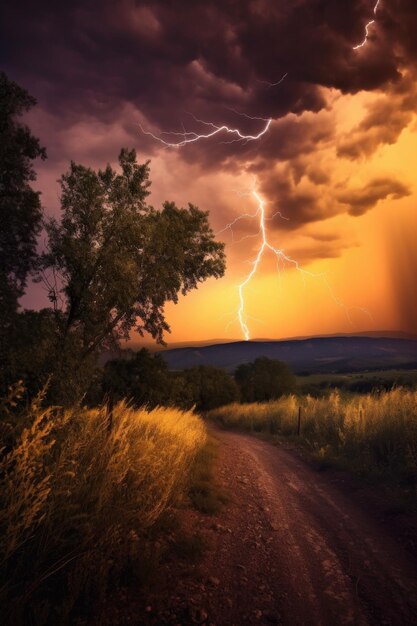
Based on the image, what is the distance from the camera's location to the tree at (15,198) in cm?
1016

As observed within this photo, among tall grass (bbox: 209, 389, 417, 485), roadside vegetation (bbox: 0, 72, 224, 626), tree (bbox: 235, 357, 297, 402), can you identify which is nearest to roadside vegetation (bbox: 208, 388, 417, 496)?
tall grass (bbox: 209, 389, 417, 485)

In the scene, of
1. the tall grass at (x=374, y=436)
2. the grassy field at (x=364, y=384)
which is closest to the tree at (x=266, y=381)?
the grassy field at (x=364, y=384)

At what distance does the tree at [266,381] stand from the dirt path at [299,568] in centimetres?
4303

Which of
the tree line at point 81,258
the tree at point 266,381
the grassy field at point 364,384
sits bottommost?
the grassy field at point 364,384

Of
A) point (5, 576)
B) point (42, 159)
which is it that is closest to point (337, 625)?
point (5, 576)

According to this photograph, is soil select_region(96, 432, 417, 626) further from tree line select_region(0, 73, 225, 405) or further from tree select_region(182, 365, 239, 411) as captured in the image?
tree select_region(182, 365, 239, 411)

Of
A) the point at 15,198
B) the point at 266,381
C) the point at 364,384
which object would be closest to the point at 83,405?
the point at 15,198

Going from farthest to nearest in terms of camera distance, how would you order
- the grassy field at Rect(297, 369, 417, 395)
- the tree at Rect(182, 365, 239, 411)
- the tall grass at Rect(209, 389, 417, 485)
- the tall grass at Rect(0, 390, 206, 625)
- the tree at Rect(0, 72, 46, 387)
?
the tree at Rect(182, 365, 239, 411)
the grassy field at Rect(297, 369, 417, 395)
the tree at Rect(0, 72, 46, 387)
the tall grass at Rect(209, 389, 417, 485)
the tall grass at Rect(0, 390, 206, 625)

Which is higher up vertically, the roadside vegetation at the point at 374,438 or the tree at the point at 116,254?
the tree at the point at 116,254

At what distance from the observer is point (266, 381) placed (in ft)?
165

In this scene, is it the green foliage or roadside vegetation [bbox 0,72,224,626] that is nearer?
roadside vegetation [bbox 0,72,224,626]

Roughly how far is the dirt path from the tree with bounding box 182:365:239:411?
4206cm

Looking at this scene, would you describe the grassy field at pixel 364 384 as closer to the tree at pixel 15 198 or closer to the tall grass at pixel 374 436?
the tall grass at pixel 374 436

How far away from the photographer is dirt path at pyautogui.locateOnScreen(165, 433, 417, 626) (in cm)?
328
